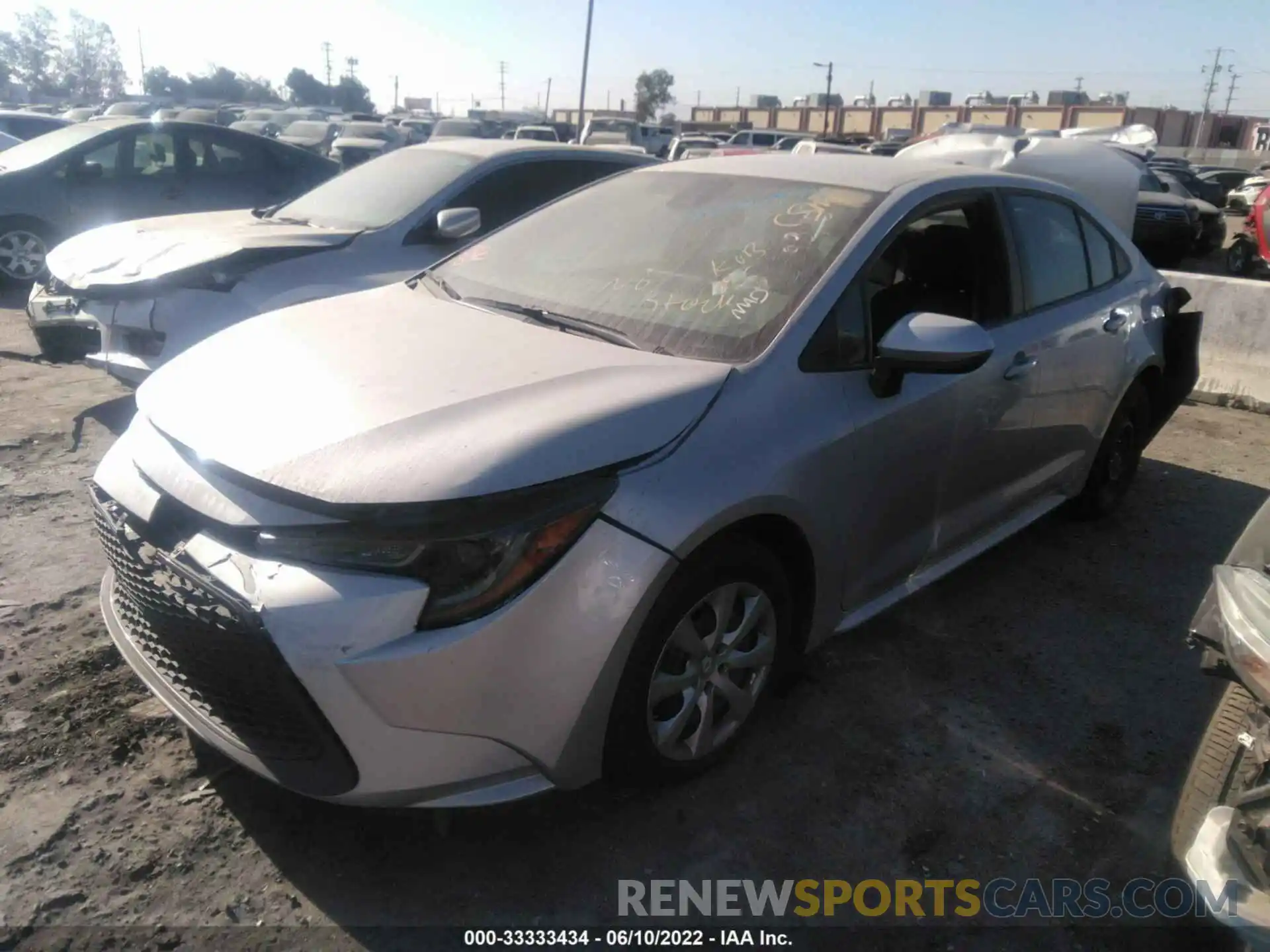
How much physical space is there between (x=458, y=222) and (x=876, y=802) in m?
3.39

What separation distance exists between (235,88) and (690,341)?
300 ft

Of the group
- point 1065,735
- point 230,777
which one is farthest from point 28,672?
point 1065,735

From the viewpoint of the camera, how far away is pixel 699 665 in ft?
8.25

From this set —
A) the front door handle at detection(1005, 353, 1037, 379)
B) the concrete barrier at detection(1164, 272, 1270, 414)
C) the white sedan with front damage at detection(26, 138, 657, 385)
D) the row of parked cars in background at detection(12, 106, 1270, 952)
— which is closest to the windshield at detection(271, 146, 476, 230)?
the white sedan with front damage at detection(26, 138, 657, 385)

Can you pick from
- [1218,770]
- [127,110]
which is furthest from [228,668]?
[127,110]

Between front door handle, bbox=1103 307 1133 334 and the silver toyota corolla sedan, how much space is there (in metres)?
0.43

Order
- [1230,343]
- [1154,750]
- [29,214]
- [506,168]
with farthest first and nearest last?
[29,214], [1230,343], [506,168], [1154,750]

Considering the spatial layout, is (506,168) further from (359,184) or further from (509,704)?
(509,704)

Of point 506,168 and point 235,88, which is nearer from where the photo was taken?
point 506,168

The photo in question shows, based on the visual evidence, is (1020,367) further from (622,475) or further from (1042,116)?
(1042,116)

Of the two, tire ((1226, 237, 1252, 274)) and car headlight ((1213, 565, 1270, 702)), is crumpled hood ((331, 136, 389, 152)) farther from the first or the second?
car headlight ((1213, 565, 1270, 702))

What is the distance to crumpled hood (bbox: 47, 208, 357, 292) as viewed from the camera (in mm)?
4762

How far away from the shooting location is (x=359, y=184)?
6.00 metres

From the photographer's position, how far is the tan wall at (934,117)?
63.7 metres
